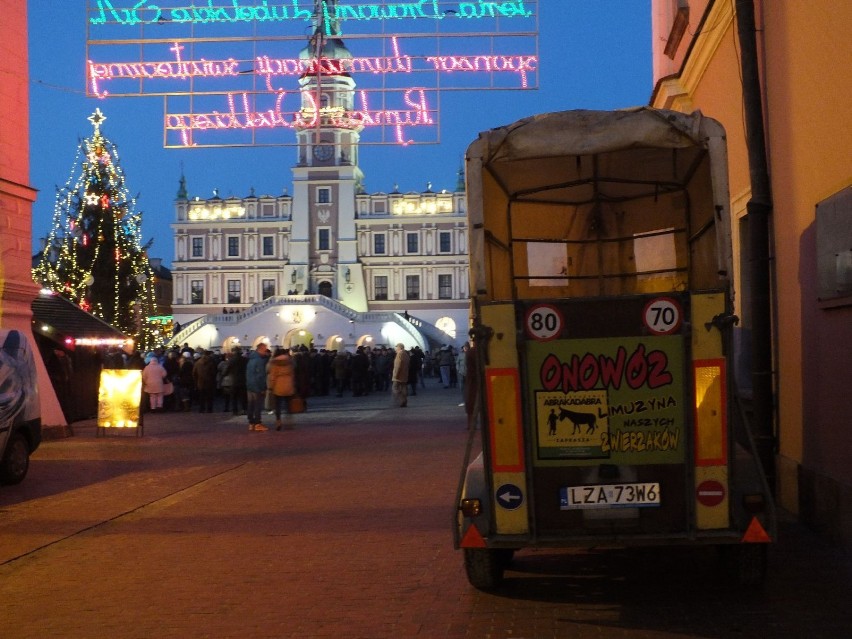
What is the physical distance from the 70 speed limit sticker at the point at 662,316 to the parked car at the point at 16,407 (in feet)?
27.5

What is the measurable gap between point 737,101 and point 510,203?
4.42m

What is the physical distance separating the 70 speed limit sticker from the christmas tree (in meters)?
32.8

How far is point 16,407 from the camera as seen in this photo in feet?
43.6

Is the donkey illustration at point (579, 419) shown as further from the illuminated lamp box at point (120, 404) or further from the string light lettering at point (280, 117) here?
the string light lettering at point (280, 117)

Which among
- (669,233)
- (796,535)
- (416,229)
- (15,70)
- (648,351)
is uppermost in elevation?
(416,229)

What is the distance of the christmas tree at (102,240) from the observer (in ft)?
127

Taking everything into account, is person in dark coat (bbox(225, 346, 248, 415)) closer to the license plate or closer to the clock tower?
the license plate

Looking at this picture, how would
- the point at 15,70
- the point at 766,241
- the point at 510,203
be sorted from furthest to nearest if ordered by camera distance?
the point at 15,70
the point at 766,241
the point at 510,203

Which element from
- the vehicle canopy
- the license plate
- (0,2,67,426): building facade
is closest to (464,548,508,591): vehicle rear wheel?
the license plate

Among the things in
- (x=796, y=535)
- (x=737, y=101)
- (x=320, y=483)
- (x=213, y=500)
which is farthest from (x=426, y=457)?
(x=796, y=535)

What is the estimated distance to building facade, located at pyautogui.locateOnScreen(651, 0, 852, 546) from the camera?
8.43 m

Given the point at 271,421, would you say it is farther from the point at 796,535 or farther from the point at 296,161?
the point at 296,161

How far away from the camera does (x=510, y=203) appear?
336 inches

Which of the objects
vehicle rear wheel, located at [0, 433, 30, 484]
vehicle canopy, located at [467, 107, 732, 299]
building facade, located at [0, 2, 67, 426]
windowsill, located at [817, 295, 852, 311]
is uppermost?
building facade, located at [0, 2, 67, 426]
